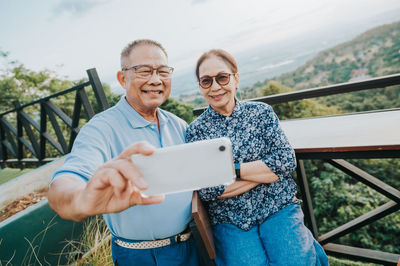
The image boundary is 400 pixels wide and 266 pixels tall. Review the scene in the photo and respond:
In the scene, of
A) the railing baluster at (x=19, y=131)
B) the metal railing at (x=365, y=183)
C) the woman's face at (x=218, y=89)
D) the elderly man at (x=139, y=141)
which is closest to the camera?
the elderly man at (x=139, y=141)

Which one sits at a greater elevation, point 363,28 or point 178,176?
point 363,28

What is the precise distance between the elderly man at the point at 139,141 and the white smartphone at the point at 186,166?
0.39 m

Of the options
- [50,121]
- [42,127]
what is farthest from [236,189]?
[42,127]

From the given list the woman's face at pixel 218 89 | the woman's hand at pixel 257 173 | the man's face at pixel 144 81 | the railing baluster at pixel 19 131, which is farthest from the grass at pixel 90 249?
the railing baluster at pixel 19 131

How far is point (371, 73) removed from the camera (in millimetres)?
10766

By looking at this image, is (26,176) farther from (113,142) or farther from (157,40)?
(157,40)

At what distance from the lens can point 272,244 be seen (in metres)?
1.52

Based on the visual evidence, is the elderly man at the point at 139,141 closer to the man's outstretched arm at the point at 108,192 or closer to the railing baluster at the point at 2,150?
the man's outstretched arm at the point at 108,192

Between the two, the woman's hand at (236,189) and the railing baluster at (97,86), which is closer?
the woman's hand at (236,189)

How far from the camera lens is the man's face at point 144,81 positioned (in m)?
1.65

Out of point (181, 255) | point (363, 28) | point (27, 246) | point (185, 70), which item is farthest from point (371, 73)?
point (27, 246)

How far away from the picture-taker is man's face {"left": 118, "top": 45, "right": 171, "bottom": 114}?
5.41 feet

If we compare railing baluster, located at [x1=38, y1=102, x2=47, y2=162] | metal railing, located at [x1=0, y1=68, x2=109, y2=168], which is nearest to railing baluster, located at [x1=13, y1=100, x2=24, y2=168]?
metal railing, located at [x1=0, y1=68, x2=109, y2=168]

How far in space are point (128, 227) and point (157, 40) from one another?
55.5 inches
